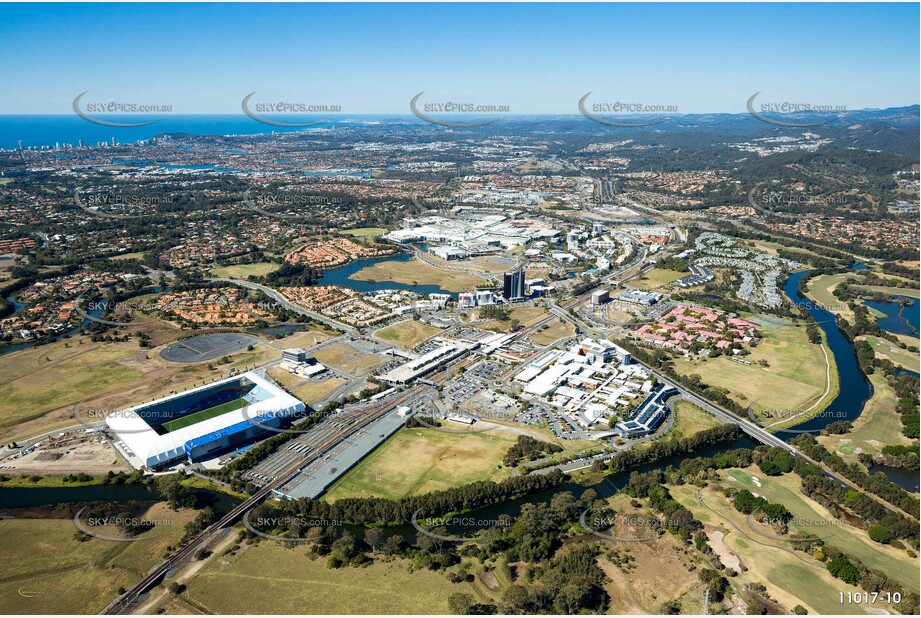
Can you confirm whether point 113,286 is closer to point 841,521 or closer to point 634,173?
point 841,521

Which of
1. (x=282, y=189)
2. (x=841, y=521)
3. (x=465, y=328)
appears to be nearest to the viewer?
(x=841, y=521)

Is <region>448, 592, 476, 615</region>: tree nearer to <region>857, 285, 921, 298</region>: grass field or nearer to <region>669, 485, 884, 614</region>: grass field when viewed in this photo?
<region>669, 485, 884, 614</region>: grass field

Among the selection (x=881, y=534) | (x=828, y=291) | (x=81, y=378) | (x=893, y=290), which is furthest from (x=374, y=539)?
(x=893, y=290)

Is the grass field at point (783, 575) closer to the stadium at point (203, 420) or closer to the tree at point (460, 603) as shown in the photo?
the tree at point (460, 603)

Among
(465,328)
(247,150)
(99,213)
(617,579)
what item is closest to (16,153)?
(247,150)

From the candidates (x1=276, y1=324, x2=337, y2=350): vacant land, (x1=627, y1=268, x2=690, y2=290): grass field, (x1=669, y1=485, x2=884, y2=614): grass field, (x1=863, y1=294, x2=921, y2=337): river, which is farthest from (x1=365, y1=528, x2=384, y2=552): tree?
(x1=863, y1=294, x2=921, y2=337): river

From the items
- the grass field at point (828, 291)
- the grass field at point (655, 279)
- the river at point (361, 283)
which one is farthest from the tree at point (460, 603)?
the grass field at point (828, 291)
